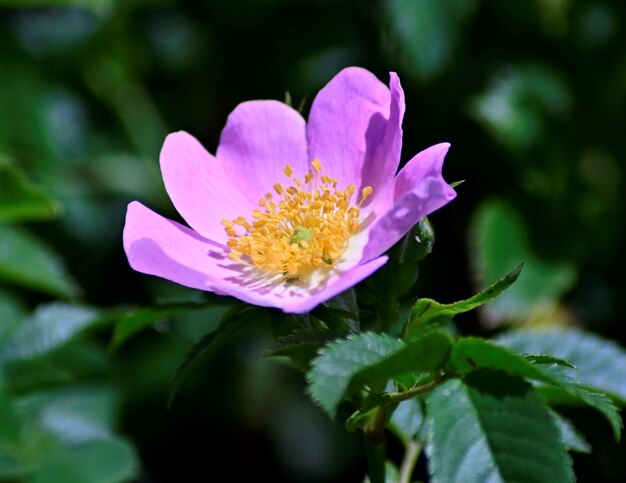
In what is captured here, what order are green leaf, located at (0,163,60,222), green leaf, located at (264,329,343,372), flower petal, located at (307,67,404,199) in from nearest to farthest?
green leaf, located at (264,329,343,372)
flower petal, located at (307,67,404,199)
green leaf, located at (0,163,60,222)

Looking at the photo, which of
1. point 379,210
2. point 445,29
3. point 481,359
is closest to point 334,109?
point 379,210

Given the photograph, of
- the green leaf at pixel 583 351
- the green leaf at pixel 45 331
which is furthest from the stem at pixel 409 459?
the green leaf at pixel 45 331

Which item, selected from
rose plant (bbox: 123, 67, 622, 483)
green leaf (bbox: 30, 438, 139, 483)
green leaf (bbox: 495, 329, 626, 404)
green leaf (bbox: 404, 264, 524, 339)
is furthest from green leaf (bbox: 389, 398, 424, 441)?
green leaf (bbox: 30, 438, 139, 483)

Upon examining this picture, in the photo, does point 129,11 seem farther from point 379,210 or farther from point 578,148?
point 379,210

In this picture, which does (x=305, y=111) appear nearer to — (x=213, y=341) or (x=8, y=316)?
(x=8, y=316)

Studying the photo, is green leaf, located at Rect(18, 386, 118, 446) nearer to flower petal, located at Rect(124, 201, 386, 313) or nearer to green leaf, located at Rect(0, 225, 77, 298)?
green leaf, located at Rect(0, 225, 77, 298)
